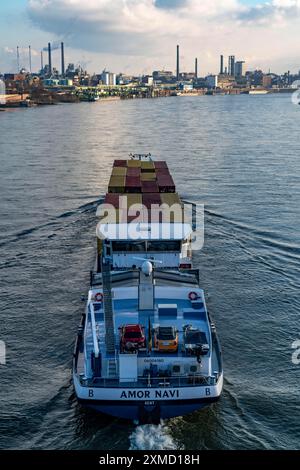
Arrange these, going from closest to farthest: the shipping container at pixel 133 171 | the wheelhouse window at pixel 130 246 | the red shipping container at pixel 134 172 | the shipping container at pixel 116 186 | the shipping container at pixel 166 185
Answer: the wheelhouse window at pixel 130 246 < the shipping container at pixel 116 186 < the shipping container at pixel 166 185 < the red shipping container at pixel 134 172 < the shipping container at pixel 133 171

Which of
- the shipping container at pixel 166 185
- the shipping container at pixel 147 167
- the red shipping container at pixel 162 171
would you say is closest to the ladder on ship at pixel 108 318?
the shipping container at pixel 166 185

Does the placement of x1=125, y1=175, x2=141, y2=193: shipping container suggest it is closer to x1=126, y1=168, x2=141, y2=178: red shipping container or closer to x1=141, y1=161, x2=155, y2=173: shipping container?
x1=126, y1=168, x2=141, y2=178: red shipping container

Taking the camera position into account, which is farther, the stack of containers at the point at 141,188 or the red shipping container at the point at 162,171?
the red shipping container at the point at 162,171

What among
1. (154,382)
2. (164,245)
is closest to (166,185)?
(164,245)

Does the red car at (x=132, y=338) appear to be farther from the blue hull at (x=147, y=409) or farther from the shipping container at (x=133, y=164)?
the shipping container at (x=133, y=164)

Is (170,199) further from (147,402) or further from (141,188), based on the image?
(147,402)

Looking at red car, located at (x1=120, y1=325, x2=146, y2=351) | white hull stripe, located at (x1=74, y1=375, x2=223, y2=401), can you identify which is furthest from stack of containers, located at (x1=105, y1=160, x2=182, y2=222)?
white hull stripe, located at (x1=74, y1=375, x2=223, y2=401)
